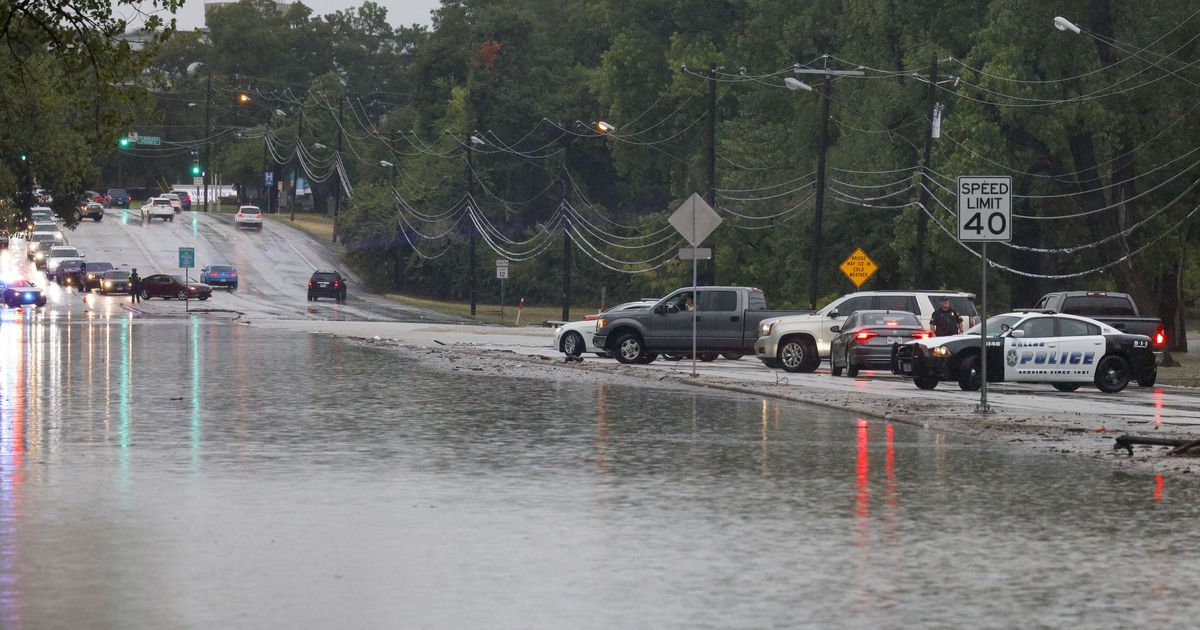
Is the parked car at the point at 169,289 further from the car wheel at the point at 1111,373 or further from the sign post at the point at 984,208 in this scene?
the sign post at the point at 984,208

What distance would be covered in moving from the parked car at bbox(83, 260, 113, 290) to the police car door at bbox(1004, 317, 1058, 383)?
7093cm

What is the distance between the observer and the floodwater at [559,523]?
357 inches

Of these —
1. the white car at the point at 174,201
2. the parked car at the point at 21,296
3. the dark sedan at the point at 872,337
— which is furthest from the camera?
the white car at the point at 174,201

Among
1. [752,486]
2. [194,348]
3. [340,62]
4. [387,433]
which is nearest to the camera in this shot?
[752,486]

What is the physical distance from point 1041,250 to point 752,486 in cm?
4576

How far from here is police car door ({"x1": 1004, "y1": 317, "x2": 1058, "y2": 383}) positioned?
28.4 m

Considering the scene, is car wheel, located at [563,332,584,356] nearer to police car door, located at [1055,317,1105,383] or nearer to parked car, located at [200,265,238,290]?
police car door, located at [1055,317,1105,383]

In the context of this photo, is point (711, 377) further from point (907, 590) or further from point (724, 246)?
point (724, 246)

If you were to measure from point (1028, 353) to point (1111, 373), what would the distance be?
5.32 feet

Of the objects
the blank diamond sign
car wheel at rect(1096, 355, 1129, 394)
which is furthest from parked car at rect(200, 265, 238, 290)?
car wheel at rect(1096, 355, 1129, 394)

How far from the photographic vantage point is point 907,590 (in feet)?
31.4

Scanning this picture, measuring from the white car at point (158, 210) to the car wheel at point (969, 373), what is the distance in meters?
109

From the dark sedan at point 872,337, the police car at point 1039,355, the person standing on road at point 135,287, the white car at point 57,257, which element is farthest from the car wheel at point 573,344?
the white car at point 57,257

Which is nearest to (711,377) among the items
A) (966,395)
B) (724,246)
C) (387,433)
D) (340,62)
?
(966,395)
